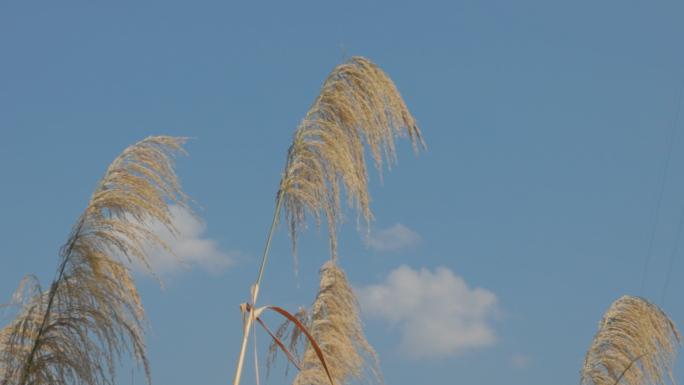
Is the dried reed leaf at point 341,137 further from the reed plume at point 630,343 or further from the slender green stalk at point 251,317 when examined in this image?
the reed plume at point 630,343

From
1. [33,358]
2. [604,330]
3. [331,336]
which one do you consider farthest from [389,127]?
[604,330]

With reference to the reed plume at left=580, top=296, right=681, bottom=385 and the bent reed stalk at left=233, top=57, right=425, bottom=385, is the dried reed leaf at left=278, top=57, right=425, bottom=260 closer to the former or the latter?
the bent reed stalk at left=233, top=57, right=425, bottom=385

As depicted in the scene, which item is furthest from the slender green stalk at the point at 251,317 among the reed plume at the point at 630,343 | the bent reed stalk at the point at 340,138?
the reed plume at the point at 630,343

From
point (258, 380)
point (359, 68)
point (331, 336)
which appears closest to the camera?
point (258, 380)

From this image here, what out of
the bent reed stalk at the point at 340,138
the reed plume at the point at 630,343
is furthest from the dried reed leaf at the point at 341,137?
the reed plume at the point at 630,343

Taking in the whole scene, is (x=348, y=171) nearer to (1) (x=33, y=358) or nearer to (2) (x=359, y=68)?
(2) (x=359, y=68)

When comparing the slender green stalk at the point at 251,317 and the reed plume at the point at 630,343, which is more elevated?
the reed plume at the point at 630,343

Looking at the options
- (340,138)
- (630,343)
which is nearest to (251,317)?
(340,138)

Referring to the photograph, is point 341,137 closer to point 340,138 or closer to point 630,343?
point 340,138

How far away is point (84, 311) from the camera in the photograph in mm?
3236

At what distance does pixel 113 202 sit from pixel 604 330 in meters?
4.21

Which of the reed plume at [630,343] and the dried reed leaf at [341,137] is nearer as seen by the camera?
the dried reed leaf at [341,137]

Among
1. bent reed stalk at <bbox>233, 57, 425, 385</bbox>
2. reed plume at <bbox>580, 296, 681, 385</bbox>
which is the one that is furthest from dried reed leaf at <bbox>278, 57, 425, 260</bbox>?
reed plume at <bbox>580, 296, 681, 385</bbox>

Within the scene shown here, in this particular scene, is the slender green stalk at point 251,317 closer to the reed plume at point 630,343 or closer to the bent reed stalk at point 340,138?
the bent reed stalk at point 340,138
